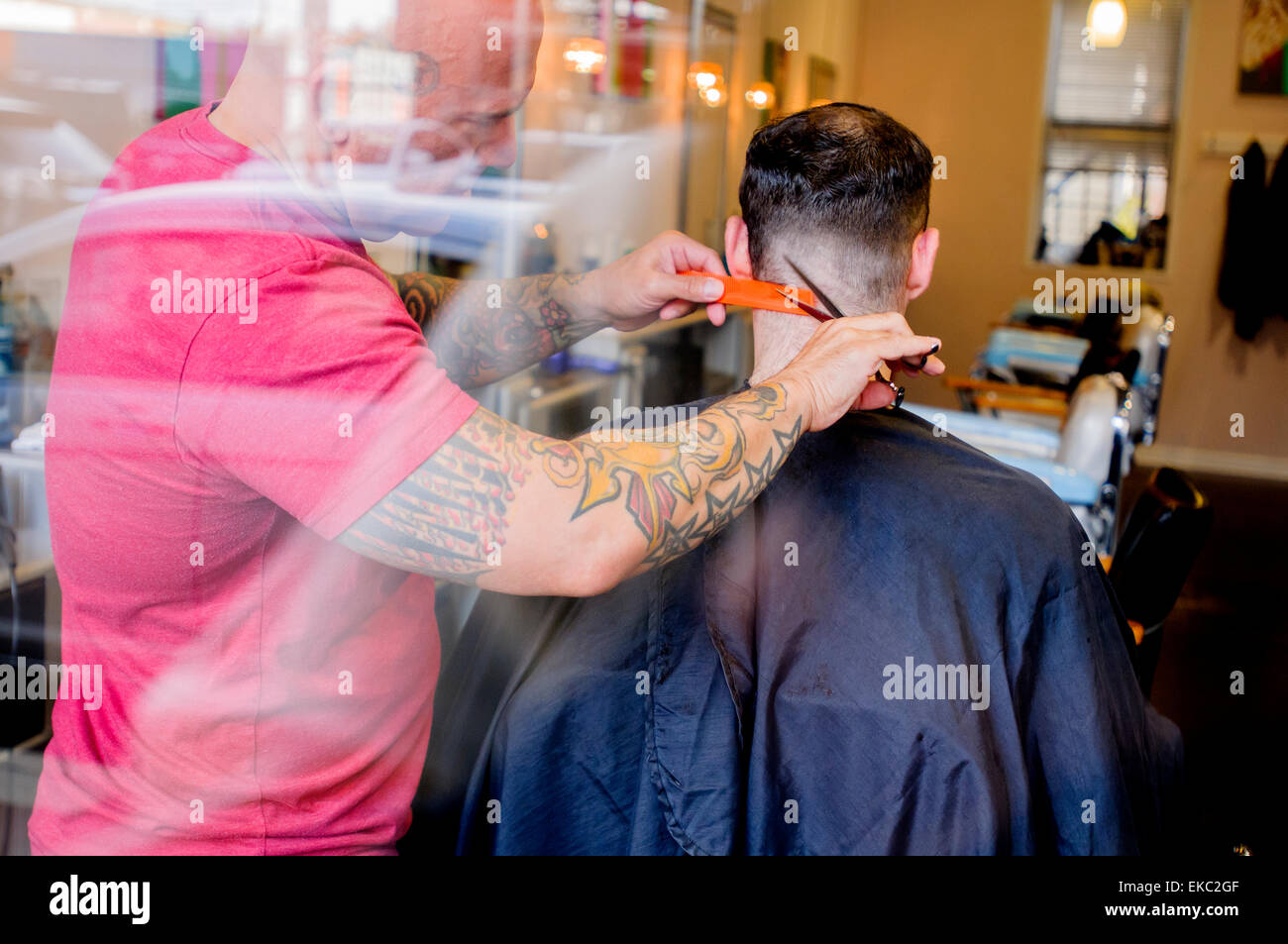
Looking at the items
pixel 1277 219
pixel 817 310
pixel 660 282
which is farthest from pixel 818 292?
pixel 1277 219

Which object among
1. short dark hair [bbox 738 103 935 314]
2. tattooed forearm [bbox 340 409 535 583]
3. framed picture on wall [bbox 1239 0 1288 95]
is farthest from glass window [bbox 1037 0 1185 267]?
→ tattooed forearm [bbox 340 409 535 583]

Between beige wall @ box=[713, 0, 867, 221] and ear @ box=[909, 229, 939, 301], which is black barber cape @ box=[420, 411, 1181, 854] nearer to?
ear @ box=[909, 229, 939, 301]

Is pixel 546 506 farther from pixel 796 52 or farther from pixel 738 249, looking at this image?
pixel 796 52

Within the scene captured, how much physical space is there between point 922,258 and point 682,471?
523mm

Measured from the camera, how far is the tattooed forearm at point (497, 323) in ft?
4.60

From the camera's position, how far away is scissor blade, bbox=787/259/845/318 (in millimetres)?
1193

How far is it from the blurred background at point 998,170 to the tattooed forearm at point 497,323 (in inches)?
14.2

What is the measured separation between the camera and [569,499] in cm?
82

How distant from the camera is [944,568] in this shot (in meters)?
1.18

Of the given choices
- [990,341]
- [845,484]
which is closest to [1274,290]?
[990,341]
